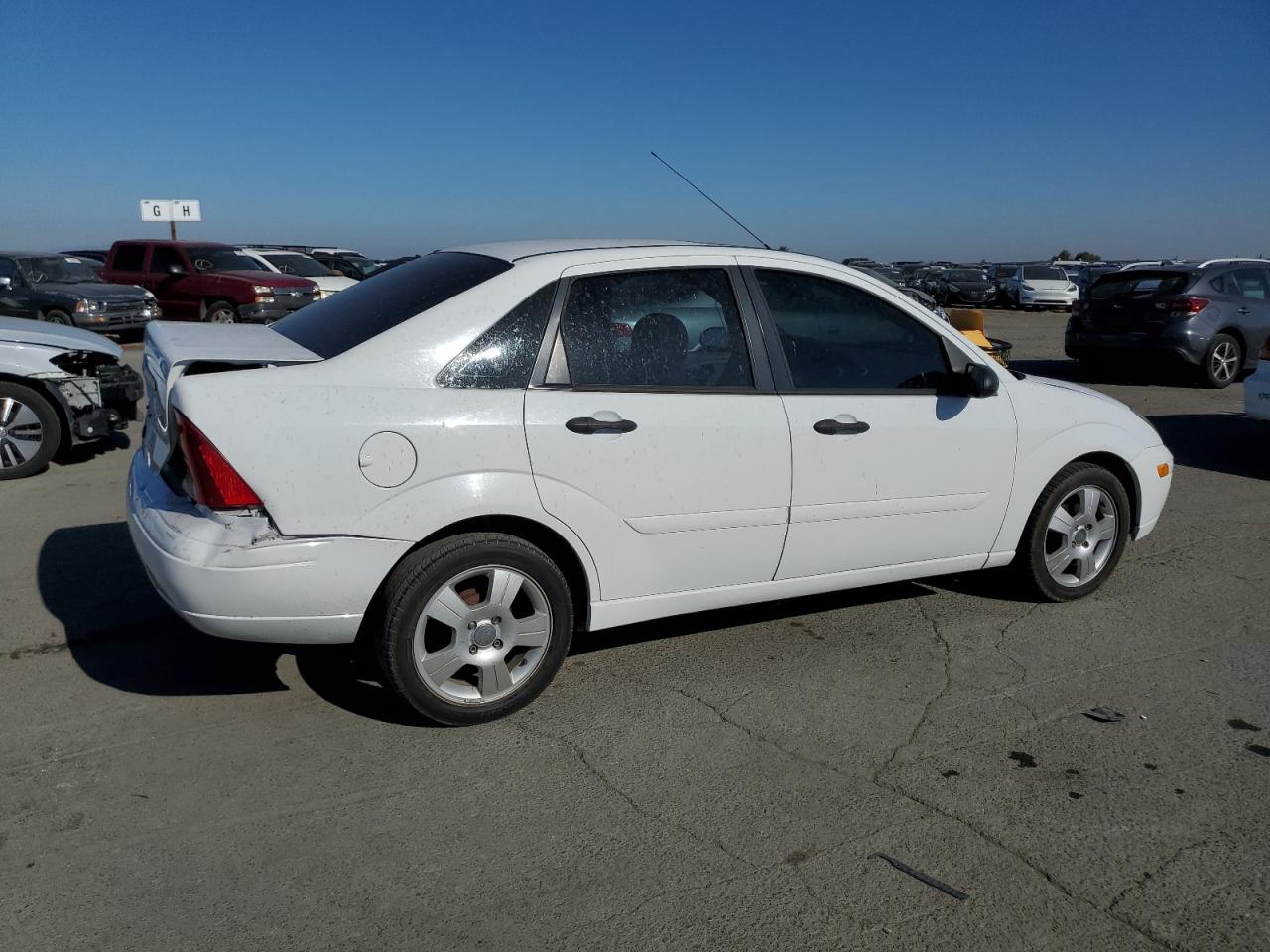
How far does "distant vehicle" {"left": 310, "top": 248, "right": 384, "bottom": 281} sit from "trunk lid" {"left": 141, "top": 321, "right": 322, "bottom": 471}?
60.4 ft

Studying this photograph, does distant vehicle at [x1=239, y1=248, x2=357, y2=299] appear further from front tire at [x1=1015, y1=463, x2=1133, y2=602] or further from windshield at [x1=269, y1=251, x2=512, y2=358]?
front tire at [x1=1015, y1=463, x2=1133, y2=602]

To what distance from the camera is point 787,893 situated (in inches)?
114

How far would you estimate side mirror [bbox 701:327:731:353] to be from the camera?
4.14m

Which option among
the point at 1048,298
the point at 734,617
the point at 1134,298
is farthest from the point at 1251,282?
the point at 1048,298

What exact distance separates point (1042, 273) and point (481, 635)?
29570mm

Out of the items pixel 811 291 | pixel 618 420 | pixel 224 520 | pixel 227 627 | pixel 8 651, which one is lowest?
pixel 8 651

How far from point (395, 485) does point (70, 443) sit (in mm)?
5545

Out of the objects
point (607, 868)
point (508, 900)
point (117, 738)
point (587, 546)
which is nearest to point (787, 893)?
point (607, 868)

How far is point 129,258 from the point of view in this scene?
64.6 ft

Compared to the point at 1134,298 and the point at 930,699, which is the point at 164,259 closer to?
the point at 1134,298

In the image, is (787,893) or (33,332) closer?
(787,893)

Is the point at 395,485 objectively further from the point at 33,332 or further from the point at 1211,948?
the point at 33,332

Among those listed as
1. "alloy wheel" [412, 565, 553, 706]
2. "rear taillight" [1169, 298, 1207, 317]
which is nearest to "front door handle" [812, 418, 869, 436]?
"alloy wheel" [412, 565, 553, 706]

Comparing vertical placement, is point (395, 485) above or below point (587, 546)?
above
